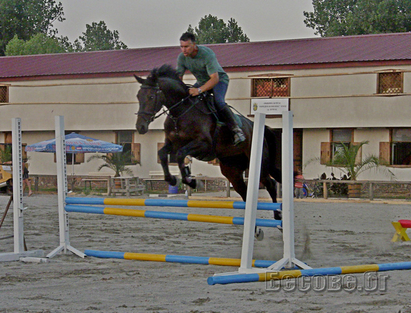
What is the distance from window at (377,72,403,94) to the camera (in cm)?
2197

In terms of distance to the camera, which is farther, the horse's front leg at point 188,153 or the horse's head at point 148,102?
the horse's front leg at point 188,153

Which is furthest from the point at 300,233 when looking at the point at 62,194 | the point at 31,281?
the point at 31,281

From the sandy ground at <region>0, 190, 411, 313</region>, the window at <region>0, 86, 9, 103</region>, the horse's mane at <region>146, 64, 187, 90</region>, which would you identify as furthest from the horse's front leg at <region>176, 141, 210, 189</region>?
the window at <region>0, 86, 9, 103</region>

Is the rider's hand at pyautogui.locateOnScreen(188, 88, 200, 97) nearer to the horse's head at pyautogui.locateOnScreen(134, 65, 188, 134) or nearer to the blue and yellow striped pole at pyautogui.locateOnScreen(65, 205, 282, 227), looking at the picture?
the horse's head at pyautogui.locateOnScreen(134, 65, 188, 134)

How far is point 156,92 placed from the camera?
21.8ft

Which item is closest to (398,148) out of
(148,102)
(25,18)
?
(148,102)

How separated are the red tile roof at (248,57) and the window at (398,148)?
2734 mm

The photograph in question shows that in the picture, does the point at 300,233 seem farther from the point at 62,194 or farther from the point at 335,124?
the point at 335,124

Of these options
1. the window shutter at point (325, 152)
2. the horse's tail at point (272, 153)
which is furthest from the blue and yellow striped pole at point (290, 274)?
the window shutter at point (325, 152)

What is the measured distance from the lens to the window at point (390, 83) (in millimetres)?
21969

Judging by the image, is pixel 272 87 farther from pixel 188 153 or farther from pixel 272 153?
pixel 188 153

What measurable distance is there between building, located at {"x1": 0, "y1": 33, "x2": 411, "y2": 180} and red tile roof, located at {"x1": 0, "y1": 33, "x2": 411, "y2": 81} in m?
0.04

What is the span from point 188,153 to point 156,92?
2.47 feet

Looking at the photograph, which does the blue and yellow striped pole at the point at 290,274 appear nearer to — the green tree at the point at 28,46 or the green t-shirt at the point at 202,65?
the green t-shirt at the point at 202,65
